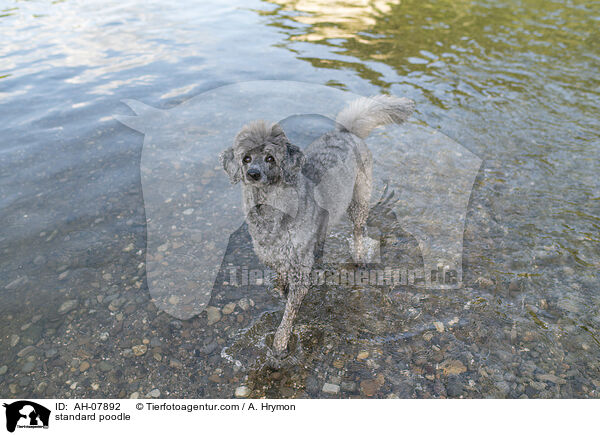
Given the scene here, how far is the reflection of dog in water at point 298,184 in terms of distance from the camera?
3.47 m

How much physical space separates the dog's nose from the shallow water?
199 centimetres

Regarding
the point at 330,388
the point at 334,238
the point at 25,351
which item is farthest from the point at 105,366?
the point at 334,238

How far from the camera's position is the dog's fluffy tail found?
4.93m

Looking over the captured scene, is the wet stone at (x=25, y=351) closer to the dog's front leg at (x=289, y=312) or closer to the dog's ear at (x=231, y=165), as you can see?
the dog's front leg at (x=289, y=312)

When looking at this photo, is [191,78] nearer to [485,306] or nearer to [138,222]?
[138,222]

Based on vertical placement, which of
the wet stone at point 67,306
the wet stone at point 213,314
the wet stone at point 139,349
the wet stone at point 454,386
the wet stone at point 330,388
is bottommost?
the wet stone at point 213,314

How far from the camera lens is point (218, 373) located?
3986 mm

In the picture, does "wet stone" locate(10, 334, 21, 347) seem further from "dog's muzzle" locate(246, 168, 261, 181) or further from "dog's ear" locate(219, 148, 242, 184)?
"dog's muzzle" locate(246, 168, 261, 181)

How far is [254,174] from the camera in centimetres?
335

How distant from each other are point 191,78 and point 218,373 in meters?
8.95
